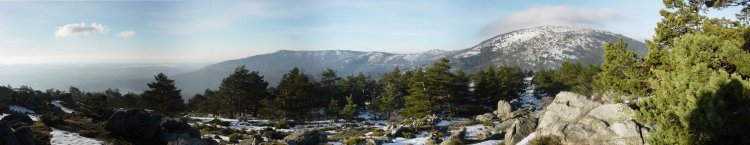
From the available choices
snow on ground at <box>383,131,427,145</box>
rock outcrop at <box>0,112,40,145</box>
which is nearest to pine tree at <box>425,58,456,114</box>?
snow on ground at <box>383,131,427,145</box>

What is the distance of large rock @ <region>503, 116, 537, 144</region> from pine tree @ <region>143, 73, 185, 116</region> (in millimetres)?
47371

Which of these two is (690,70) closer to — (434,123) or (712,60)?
(712,60)

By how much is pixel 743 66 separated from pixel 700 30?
8117mm

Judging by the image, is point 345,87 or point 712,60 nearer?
point 712,60

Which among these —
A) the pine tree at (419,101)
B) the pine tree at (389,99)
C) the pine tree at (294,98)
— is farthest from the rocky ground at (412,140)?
the pine tree at (389,99)

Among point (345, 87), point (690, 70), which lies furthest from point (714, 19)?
point (345, 87)

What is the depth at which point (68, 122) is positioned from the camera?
76.7 feet

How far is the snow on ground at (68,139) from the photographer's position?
19.0 m

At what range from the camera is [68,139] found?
1953cm

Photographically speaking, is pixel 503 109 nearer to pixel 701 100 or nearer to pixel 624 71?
pixel 624 71

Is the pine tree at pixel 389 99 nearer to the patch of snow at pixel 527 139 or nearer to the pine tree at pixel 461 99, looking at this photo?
the pine tree at pixel 461 99

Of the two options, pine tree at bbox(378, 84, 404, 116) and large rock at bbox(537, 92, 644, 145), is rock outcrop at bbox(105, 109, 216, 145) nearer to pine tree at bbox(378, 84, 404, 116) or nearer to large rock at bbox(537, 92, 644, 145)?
large rock at bbox(537, 92, 644, 145)

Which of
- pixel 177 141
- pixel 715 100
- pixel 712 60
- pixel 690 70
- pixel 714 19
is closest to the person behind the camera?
pixel 715 100

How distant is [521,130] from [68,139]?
24.2m
